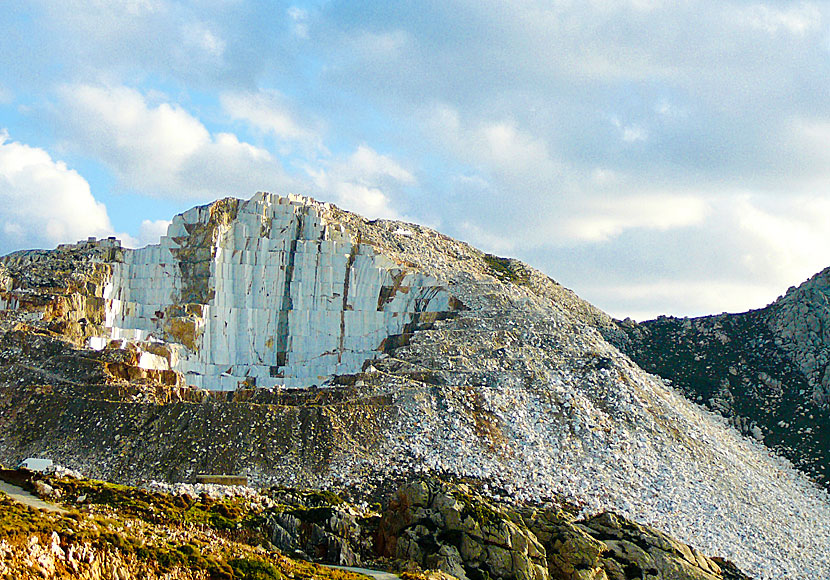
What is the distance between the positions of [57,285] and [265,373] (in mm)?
17987

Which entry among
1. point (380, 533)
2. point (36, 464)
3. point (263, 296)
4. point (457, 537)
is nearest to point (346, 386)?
point (380, 533)

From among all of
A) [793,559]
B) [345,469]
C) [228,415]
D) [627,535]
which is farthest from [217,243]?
[793,559]

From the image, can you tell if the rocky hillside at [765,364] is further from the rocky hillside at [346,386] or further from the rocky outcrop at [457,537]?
the rocky outcrop at [457,537]

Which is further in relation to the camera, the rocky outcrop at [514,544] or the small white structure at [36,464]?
the small white structure at [36,464]

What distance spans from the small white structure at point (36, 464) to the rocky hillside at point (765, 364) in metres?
51.5

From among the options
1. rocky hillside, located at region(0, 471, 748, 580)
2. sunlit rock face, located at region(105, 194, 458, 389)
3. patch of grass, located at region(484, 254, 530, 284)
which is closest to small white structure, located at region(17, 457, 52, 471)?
rocky hillside, located at region(0, 471, 748, 580)

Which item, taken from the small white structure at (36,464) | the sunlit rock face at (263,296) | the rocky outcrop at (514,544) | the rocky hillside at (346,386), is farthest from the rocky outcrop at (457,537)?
the sunlit rock face at (263,296)

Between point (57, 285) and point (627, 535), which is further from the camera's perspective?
point (57, 285)

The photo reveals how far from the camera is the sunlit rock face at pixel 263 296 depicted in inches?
2603

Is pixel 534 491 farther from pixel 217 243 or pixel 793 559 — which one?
pixel 217 243

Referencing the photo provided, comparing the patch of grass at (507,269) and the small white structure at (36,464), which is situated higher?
the patch of grass at (507,269)

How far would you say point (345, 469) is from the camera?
1743 inches

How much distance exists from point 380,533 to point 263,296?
3674 centimetres

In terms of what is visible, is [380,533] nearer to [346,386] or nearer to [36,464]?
[346,386]
